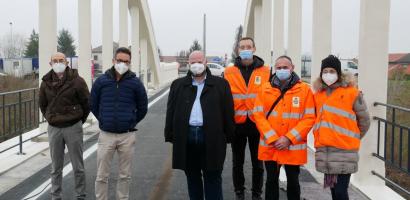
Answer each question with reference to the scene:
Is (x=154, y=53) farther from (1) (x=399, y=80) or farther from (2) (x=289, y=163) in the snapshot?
(2) (x=289, y=163)

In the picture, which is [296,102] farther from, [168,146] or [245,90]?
[168,146]

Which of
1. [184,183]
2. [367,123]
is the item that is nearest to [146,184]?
[184,183]

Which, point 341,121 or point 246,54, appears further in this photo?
point 246,54

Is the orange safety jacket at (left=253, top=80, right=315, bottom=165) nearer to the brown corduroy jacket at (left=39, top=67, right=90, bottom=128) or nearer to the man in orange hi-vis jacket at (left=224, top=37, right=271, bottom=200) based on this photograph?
the man in orange hi-vis jacket at (left=224, top=37, right=271, bottom=200)

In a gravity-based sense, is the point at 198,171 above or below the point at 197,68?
below

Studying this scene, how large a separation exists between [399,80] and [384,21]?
1189cm

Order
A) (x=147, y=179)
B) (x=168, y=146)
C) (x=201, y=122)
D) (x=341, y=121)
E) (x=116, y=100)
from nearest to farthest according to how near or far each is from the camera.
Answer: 1. (x=341, y=121)
2. (x=201, y=122)
3. (x=116, y=100)
4. (x=147, y=179)
5. (x=168, y=146)

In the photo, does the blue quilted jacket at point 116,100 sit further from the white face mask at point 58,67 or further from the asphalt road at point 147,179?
the asphalt road at point 147,179

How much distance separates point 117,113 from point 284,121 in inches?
70.9

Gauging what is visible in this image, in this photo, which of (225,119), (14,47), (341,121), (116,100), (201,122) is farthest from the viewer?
(14,47)

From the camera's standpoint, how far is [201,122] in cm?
491

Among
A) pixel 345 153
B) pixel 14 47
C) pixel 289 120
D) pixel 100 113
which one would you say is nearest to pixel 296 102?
pixel 289 120

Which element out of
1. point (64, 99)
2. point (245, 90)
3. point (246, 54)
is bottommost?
point (64, 99)

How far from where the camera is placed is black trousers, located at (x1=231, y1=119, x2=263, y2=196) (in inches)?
222
